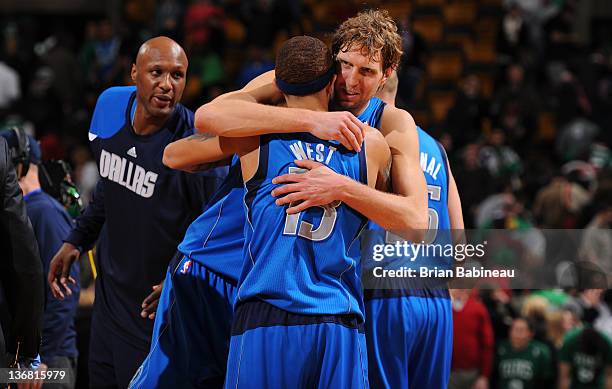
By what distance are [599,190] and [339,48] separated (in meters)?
7.84

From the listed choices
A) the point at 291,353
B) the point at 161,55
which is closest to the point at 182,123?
the point at 161,55

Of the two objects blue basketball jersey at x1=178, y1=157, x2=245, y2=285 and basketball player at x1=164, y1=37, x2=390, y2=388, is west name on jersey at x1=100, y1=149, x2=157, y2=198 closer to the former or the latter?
blue basketball jersey at x1=178, y1=157, x2=245, y2=285

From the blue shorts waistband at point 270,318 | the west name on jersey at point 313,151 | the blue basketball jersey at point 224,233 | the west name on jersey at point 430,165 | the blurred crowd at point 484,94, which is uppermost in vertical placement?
the blurred crowd at point 484,94

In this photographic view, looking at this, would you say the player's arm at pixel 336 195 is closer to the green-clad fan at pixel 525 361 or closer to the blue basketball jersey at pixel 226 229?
the blue basketball jersey at pixel 226 229

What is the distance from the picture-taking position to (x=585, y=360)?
9375 mm

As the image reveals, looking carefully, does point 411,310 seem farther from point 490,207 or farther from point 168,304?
point 490,207

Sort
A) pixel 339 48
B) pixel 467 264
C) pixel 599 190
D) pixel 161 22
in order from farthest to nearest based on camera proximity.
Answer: pixel 161 22 → pixel 599 190 → pixel 467 264 → pixel 339 48

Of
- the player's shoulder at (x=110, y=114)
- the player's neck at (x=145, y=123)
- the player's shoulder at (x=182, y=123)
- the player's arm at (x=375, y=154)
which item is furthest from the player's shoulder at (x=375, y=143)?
the player's shoulder at (x=110, y=114)

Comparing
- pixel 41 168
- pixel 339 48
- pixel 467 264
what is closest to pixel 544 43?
pixel 467 264

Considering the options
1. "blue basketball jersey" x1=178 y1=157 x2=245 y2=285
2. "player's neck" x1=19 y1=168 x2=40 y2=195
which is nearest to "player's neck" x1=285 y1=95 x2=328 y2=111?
"blue basketball jersey" x1=178 y1=157 x2=245 y2=285

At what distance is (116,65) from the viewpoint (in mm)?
14297

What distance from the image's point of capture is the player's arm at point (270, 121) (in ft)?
13.9

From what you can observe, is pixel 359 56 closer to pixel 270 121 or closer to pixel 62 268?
pixel 270 121

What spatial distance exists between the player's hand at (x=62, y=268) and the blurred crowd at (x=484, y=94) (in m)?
5.09
